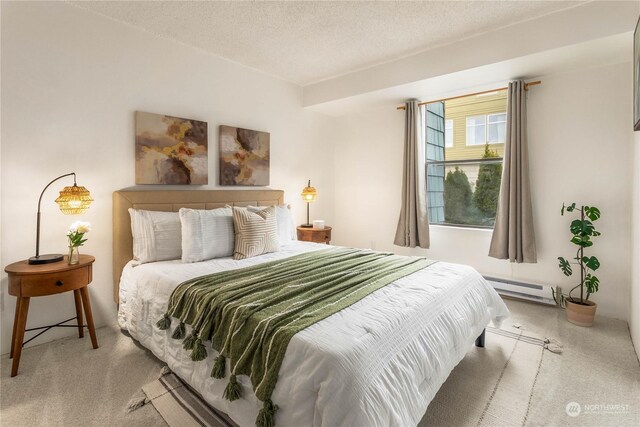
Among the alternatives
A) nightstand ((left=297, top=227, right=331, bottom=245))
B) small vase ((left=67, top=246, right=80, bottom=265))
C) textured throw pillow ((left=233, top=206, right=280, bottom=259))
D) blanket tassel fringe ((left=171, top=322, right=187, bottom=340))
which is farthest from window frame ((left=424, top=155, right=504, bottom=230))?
small vase ((left=67, top=246, right=80, bottom=265))

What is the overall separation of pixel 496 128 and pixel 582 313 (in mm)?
2188

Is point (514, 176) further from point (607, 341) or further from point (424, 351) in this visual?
point (424, 351)

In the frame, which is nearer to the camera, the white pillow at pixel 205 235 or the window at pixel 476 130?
the white pillow at pixel 205 235

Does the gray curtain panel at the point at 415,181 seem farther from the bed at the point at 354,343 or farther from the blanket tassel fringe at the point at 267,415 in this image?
the blanket tassel fringe at the point at 267,415

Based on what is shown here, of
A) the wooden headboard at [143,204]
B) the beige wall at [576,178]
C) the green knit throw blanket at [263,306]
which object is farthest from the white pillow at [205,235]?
the beige wall at [576,178]

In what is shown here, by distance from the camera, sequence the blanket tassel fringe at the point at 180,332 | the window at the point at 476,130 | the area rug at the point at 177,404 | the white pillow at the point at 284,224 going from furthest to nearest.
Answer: the window at the point at 476,130, the white pillow at the point at 284,224, the blanket tassel fringe at the point at 180,332, the area rug at the point at 177,404

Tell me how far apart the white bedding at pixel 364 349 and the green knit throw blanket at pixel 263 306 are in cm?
6

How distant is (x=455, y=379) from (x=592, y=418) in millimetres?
681

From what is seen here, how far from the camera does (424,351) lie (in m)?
1.53

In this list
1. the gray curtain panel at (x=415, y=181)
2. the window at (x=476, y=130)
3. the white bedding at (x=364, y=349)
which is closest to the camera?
the white bedding at (x=364, y=349)

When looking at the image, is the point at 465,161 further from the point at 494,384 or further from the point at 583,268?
the point at 494,384

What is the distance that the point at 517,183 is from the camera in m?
3.37

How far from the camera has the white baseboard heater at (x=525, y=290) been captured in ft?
10.8

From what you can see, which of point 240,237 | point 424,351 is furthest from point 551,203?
point 240,237
